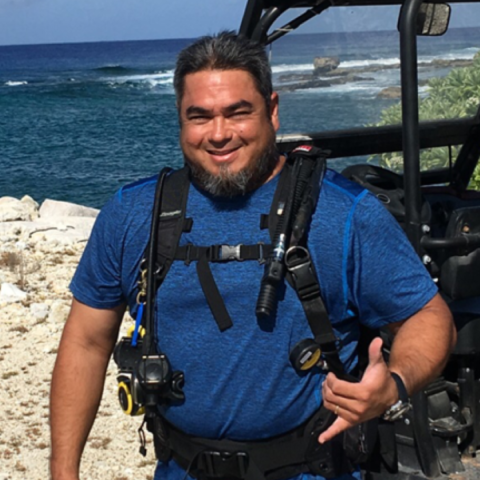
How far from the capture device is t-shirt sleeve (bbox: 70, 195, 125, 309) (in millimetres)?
2553

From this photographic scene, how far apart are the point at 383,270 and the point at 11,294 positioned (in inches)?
247

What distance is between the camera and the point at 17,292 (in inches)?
324

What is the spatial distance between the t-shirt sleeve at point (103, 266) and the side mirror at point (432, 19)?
158 centimetres

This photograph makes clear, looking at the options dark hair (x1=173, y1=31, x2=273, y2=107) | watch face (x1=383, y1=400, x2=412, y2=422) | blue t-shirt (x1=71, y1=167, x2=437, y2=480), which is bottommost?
watch face (x1=383, y1=400, x2=412, y2=422)

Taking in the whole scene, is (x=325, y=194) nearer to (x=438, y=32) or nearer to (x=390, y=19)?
(x=438, y=32)

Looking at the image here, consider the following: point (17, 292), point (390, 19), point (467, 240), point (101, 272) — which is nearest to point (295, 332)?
point (101, 272)

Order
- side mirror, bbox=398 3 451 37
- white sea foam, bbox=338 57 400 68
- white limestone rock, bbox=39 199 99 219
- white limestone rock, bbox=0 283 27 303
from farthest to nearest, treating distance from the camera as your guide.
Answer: white limestone rock, bbox=39 199 99 219, white limestone rock, bbox=0 283 27 303, white sea foam, bbox=338 57 400 68, side mirror, bbox=398 3 451 37

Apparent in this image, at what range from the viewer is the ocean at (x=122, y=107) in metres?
4.33

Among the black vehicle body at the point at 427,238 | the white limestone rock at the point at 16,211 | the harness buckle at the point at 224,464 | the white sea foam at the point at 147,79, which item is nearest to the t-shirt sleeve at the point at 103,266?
the harness buckle at the point at 224,464

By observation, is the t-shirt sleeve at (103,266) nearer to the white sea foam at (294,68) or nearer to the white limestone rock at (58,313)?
the white sea foam at (294,68)

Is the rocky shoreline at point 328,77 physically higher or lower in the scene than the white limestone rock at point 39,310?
higher

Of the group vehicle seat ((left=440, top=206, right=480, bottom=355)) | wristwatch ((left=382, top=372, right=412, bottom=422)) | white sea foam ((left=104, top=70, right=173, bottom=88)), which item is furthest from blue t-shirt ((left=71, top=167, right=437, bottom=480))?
white sea foam ((left=104, top=70, right=173, bottom=88))

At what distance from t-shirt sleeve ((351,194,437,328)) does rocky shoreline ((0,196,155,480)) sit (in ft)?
10.2

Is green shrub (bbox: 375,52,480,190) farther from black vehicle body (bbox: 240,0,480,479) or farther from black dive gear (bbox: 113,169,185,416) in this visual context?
black dive gear (bbox: 113,169,185,416)
